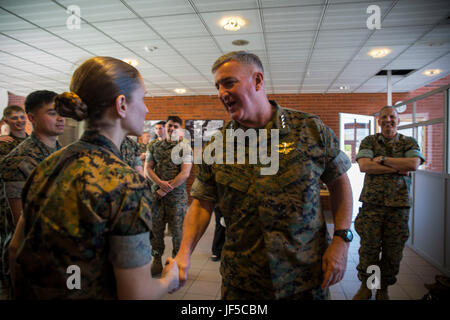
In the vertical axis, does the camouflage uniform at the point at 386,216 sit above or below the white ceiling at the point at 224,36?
below

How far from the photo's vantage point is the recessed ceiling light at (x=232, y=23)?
3475 millimetres

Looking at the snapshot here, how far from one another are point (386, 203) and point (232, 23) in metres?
2.86

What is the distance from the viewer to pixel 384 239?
2.64 m

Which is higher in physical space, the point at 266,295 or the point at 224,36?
the point at 224,36

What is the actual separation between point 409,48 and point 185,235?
496 cm

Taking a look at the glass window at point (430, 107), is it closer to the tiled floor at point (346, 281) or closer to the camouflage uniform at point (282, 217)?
the tiled floor at point (346, 281)

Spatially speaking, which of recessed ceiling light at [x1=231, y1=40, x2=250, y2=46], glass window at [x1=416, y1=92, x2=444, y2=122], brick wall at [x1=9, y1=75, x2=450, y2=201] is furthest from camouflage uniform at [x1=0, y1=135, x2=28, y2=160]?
glass window at [x1=416, y1=92, x2=444, y2=122]

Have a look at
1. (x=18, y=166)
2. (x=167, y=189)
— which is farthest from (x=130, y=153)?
(x=18, y=166)

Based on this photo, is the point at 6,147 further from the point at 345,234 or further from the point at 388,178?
the point at 388,178

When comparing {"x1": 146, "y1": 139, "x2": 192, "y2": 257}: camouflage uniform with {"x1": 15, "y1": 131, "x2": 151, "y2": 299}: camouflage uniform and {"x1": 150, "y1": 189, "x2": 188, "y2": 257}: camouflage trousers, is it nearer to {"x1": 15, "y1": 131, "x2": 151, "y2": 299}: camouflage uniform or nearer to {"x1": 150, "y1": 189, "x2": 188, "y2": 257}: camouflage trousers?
{"x1": 150, "y1": 189, "x2": 188, "y2": 257}: camouflage trousers

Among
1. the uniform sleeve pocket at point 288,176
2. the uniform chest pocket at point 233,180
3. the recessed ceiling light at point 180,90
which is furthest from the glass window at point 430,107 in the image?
the uniform chest pocket at point 233,180

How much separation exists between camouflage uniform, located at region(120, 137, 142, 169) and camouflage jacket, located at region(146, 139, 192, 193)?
0.30 metres

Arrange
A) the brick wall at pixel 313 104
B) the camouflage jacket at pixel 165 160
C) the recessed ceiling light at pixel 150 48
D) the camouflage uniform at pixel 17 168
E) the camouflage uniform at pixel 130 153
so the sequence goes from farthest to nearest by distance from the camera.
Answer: the brick wall at pixel 313 104
the recessed ceiling light at pixel 150 48
the camouflage jacket at pixel 165 160
the camouflage uniform at pixel 130 153
the camouflage uniform at pixel 17 168

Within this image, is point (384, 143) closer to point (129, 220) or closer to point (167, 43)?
point (129, 220)
